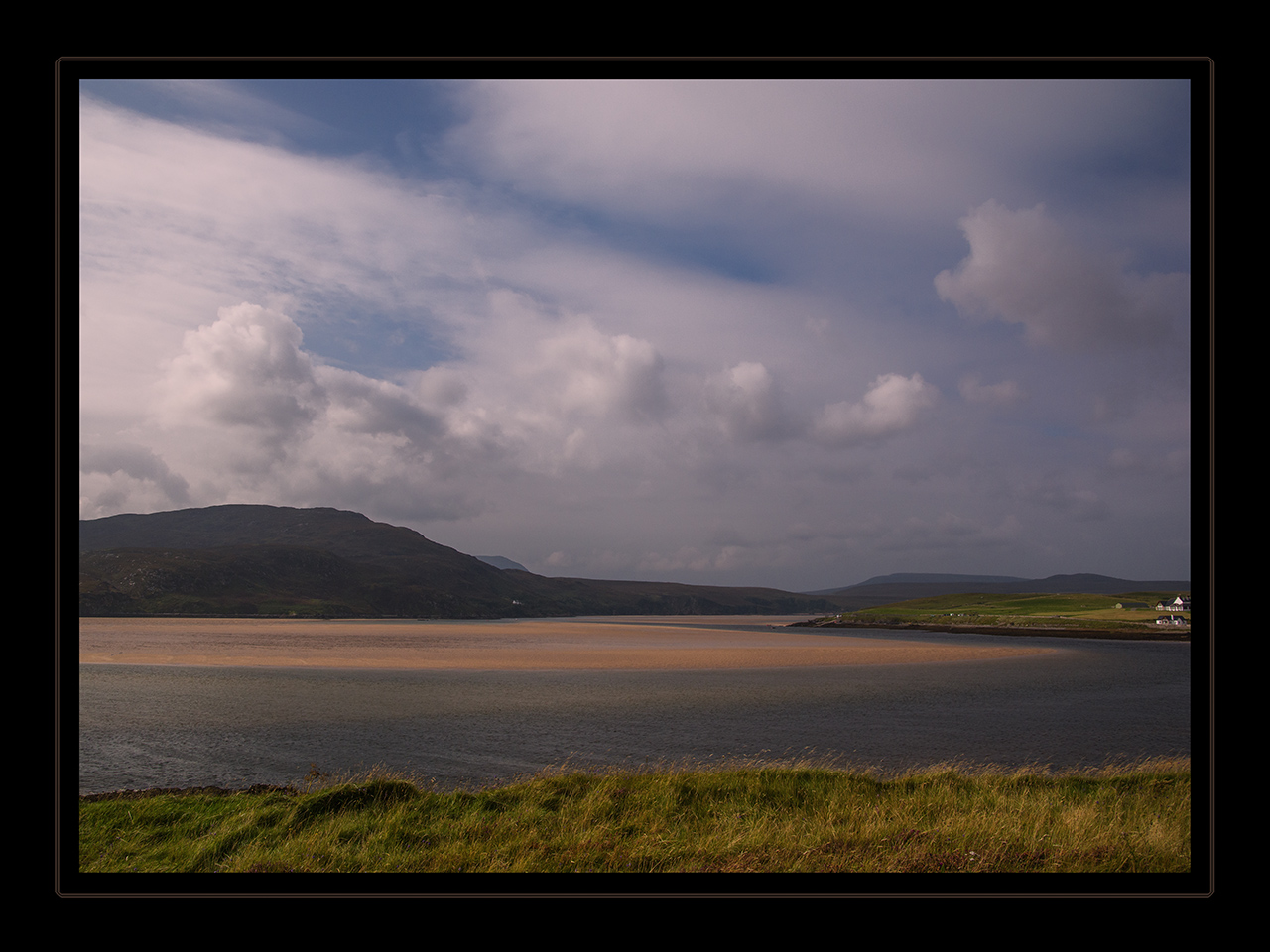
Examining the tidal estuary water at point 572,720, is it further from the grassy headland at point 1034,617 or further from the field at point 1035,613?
the field at point 1035,613

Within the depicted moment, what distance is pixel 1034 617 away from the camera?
384 ft

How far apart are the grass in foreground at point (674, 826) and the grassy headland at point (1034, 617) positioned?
96.7m

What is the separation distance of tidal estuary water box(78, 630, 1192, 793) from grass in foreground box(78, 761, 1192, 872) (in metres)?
5.96

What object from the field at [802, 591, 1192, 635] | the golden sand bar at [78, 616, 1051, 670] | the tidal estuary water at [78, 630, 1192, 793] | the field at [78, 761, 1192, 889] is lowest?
the field at [802, 591, 1192, 635]

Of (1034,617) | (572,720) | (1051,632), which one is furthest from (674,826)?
(1034,617)

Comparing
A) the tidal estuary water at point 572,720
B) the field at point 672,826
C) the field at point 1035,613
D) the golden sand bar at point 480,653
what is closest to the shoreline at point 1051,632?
the field at point 1035,613

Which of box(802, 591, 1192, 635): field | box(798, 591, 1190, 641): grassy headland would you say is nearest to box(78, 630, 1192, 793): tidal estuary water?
box(798, 591, 1190, 641): grassy headland

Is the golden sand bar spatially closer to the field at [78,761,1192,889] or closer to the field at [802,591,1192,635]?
the field at [802,591,1192,635]

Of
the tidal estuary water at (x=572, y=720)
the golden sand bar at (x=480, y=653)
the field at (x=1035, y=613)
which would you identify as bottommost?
the field at (x=1035, y=613)

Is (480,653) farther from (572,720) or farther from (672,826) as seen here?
(672,826)

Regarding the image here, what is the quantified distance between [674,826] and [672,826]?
35 mm

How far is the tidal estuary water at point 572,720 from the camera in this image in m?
22.5

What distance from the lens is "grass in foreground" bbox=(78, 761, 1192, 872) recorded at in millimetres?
8797
